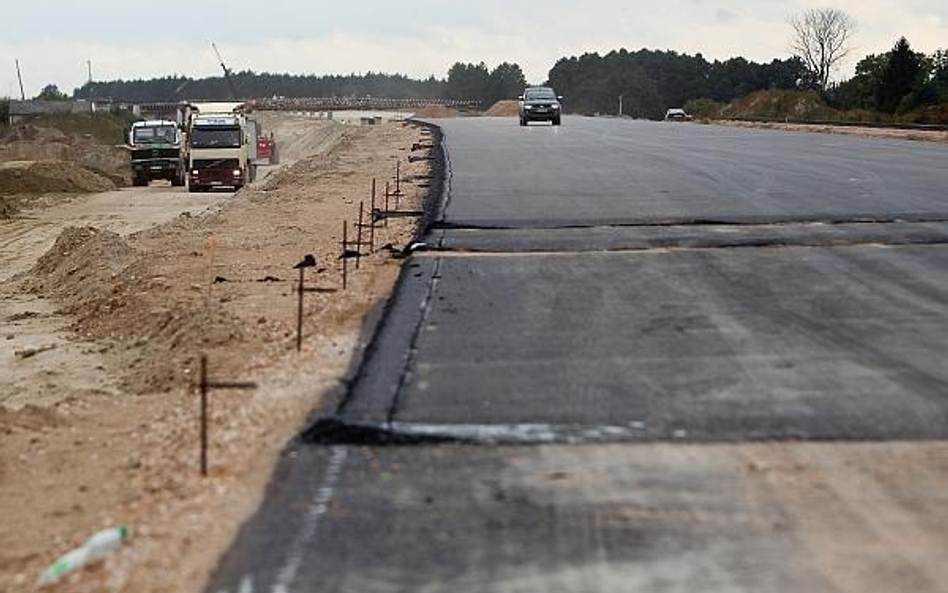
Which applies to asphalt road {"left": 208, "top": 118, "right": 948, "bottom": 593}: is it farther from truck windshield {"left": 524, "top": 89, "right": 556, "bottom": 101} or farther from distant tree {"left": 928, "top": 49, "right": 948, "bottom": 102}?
distant tree {"left": 928, "top": 49, "right": 948, "bottom": 102}

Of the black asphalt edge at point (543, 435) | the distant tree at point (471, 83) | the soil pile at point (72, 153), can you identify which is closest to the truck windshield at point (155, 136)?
the soil pile at point (72, 153)

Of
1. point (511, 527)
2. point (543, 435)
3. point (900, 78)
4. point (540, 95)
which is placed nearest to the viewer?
point (511, 527)

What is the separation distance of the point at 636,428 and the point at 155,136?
134 feet

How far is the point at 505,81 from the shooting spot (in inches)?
6245

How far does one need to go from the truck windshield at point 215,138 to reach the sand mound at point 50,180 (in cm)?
913

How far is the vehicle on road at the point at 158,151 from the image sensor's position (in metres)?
44.8

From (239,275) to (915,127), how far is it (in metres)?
37.7

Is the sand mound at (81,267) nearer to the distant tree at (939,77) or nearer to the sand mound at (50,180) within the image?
the sand mound at (50,180)

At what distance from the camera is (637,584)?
516 cm

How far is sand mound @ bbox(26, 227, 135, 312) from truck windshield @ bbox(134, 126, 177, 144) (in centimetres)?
2215

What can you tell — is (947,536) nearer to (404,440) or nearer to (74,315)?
(404,440)

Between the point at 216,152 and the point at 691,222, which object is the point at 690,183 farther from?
the point at 216,152

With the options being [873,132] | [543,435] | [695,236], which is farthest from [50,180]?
[543,435]

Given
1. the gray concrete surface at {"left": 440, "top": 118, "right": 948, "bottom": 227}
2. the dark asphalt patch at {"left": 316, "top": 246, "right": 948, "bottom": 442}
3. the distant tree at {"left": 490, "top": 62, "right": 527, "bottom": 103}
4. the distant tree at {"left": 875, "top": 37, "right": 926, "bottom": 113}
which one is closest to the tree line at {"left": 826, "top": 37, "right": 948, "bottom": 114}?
the distant tree at {"left": 875, "top": 37, "right": 926, "bottom": 113}
